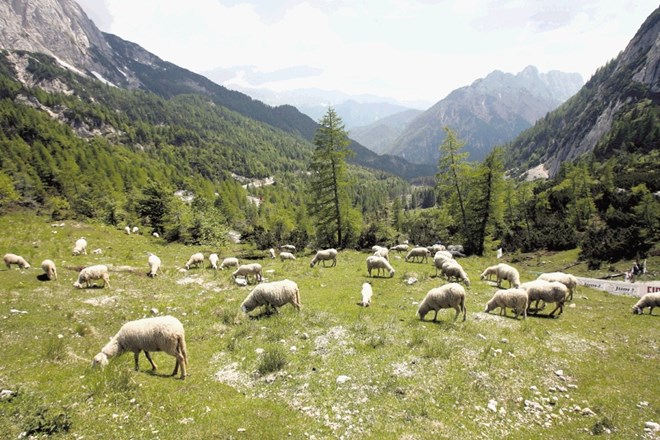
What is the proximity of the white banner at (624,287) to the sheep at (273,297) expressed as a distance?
1105 inches

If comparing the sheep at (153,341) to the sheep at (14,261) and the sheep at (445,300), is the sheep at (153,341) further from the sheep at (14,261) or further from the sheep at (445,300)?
the sheep at (14,261)

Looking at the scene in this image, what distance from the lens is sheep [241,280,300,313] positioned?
16875 mm

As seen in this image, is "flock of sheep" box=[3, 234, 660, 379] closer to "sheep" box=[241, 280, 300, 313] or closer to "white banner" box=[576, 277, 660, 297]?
"sheep" box=[241, 280, 300, 313]

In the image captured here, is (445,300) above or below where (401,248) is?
above

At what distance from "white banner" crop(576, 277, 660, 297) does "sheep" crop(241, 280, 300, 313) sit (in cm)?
2807

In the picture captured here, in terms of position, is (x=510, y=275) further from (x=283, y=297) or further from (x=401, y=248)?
(x=401, y=248)

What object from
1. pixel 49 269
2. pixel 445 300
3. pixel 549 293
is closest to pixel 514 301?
pixel 549 293

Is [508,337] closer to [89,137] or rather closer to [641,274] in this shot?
[641,274]

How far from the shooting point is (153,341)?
35.3ft

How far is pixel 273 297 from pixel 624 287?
30.0 meters

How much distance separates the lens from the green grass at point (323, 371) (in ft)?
27.1

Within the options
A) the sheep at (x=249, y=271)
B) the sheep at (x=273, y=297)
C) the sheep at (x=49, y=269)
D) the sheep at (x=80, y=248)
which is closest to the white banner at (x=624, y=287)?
the sheep at (x=273, y=297)

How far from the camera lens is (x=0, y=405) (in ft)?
23.8

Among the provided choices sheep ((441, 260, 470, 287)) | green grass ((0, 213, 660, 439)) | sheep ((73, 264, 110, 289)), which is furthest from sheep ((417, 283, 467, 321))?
sheep ((73, 264, 110, 289))
